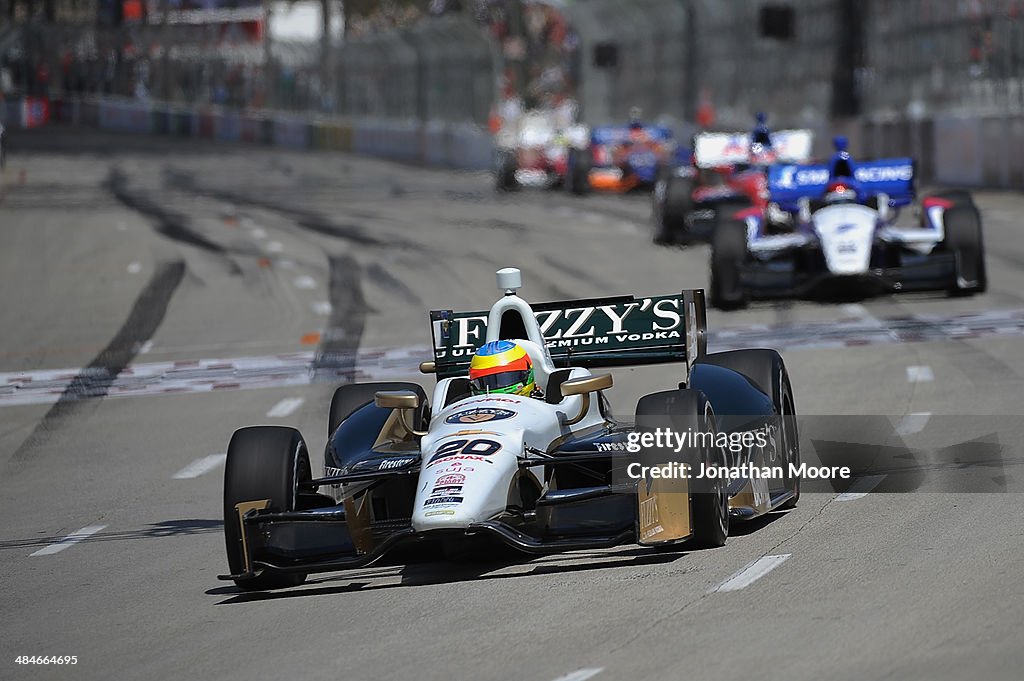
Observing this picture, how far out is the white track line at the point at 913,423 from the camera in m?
12.2

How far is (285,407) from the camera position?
15.6 meters

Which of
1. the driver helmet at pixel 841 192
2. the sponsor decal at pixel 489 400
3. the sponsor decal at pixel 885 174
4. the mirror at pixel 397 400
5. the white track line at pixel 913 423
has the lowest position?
the white track line at pixel 913 423

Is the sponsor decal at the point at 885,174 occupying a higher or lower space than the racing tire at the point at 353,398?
higher

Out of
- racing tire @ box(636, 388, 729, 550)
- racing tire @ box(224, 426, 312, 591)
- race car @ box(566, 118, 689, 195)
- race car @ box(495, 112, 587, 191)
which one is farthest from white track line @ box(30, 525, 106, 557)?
race car @ box(495, 112, 587, 191)

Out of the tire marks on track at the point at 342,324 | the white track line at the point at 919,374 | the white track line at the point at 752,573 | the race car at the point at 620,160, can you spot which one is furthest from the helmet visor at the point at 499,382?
the race car at the point at 620,160

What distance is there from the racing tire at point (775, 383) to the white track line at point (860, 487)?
0.25 m

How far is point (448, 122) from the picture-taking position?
55.3 metres

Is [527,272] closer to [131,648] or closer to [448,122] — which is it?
[131,648]

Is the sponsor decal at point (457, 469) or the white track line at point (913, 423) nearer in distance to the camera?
the sponsor decal at point (457, 469)

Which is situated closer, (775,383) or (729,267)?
(775,383)

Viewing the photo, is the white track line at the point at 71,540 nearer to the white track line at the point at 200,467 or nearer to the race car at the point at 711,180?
the white track line at the point at 200,467

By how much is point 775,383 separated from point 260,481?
2.88 metres

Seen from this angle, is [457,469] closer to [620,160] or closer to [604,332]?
[604,332]

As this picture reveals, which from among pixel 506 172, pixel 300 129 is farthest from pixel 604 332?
pixel 300 129
